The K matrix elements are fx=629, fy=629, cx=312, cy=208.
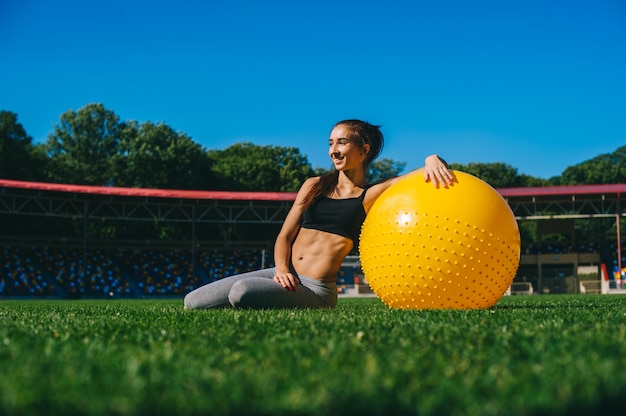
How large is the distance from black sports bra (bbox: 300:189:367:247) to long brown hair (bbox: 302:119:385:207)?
0.08 m

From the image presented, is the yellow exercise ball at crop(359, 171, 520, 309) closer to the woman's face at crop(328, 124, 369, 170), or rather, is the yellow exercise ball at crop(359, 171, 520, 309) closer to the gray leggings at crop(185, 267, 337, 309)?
the woman's face at crop(328, 124, 369, 170)

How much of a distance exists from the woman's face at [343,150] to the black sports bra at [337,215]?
13.2 inches

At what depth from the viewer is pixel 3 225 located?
3928 centimetres

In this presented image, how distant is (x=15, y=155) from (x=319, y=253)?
43.3m

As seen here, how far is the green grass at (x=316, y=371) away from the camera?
177 cm

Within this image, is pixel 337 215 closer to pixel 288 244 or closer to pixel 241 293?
pixel 288 244

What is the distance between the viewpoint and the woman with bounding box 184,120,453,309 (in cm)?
619

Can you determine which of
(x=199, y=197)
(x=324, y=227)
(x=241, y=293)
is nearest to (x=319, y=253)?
(x=324, y=227)

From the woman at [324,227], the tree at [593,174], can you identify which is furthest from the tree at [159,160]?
the woman at [324,227]

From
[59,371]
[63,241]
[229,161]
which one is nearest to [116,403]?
[59,371]

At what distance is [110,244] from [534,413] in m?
38.9

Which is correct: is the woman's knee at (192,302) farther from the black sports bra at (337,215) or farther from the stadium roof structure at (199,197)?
the stadium roof structure at (199,197)

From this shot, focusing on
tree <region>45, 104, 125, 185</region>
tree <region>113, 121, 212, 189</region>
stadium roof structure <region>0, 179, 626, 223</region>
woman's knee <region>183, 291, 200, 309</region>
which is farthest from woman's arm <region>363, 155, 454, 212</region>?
tree <region>45, 104, 125, 185</region>

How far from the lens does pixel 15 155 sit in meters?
44.0
